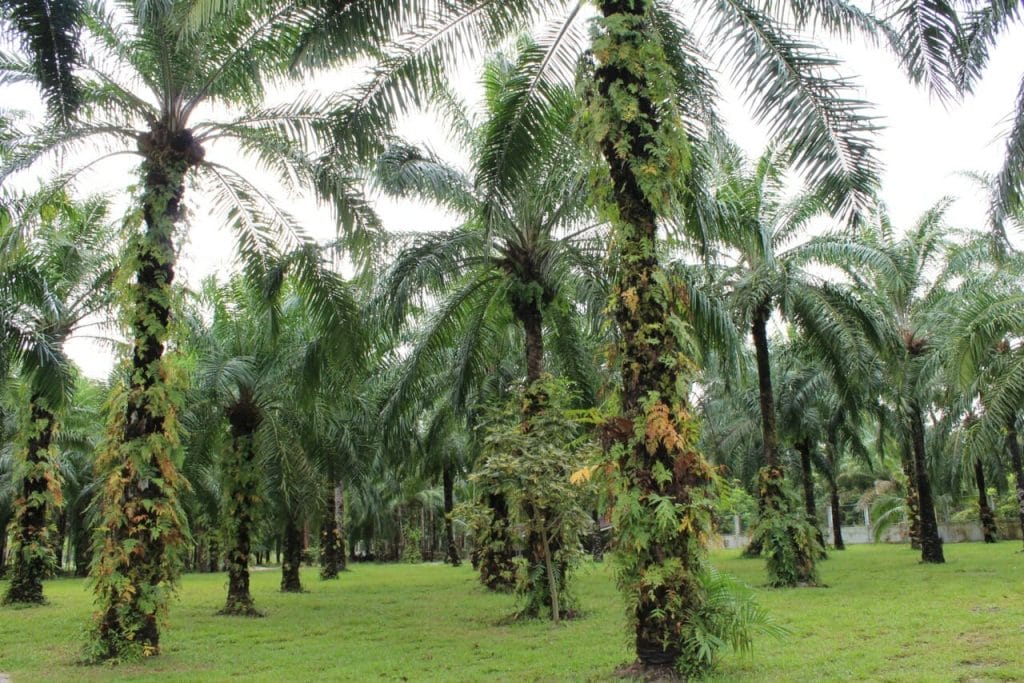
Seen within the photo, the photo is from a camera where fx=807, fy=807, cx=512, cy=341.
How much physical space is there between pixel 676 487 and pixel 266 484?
12169 mm

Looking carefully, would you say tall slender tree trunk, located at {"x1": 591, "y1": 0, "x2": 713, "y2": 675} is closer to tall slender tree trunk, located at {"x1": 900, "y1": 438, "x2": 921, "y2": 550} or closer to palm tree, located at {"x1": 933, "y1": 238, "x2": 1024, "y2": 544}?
palm tree, located at {"x1": 933, "y1": 238, "x2": 1024, "y2": 544}

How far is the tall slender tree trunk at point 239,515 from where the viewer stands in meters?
15.6

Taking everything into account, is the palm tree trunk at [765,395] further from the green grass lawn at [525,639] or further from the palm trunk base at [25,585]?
the palm trunk base at [25,585]

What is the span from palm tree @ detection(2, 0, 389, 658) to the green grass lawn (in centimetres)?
111

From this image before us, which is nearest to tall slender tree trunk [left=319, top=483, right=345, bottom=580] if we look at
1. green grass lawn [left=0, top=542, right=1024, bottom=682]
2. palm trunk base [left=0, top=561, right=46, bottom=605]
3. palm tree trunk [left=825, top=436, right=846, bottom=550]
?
green grass lawn [left=0, top=542, right=1024, bottom=682]

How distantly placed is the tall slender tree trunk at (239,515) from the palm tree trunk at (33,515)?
494cm

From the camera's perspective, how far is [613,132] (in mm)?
8148

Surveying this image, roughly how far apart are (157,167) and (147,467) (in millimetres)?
4062

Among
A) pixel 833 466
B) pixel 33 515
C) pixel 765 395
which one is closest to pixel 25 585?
pixel 33 515

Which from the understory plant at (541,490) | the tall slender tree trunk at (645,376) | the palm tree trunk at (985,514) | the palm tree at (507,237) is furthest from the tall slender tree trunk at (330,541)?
the palm tree trunk at (985,514)

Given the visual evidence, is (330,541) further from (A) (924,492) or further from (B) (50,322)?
(A) (924,492)

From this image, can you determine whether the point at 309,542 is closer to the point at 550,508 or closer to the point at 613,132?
the point at 550,508

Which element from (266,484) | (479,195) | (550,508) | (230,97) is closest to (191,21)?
(230,97)

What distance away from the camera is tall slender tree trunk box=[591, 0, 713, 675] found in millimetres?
7352
